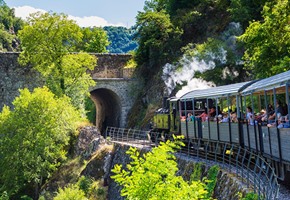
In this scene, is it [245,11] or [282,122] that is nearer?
[282,122]

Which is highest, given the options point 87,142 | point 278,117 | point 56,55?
point 56,55

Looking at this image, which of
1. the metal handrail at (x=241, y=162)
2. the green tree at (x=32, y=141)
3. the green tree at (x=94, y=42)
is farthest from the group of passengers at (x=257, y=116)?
the green tree at (x=94, y=42)

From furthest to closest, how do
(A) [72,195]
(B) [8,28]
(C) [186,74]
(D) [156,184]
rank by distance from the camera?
1. (B) [8,28]
2. (C) [186,74]
3. (A) [72,195]
4. (D) [156,184]

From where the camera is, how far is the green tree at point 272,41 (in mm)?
19484

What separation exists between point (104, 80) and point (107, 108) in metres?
9.19

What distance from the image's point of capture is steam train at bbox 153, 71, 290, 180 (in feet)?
37.8

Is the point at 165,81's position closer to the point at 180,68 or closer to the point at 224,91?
the point at 180,68

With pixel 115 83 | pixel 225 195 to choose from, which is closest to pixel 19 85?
pixel 115 83

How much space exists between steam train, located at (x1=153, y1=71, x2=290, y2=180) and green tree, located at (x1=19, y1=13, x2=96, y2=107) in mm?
12462

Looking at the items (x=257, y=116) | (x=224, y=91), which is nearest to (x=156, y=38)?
(x=224, y=91)

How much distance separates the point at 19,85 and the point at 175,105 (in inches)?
886

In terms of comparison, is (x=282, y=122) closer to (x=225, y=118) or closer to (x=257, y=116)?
(x=257, y=116)

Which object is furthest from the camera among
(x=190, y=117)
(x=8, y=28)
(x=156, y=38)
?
(x=8, y=28)

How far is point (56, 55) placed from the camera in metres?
37.4
